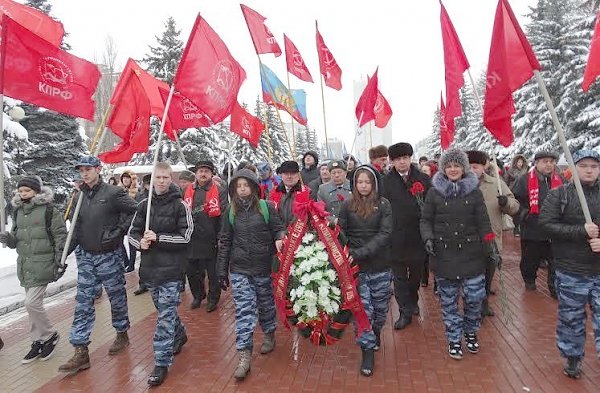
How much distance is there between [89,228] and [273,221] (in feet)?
6.65

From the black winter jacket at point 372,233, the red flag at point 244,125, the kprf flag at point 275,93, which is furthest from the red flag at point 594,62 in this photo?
the red flag at point 244,125

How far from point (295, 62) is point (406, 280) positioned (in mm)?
4885

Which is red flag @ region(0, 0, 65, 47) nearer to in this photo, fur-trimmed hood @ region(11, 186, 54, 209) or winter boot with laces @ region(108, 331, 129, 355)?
fur-trimmed hood @ region(11, 186, 54, 209)

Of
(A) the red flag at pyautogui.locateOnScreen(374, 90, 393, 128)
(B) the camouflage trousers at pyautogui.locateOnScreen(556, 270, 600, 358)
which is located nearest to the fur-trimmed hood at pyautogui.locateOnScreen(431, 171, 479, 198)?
(B) the camouflage trousers at pyautogui.locateOnScreen(556, 270, 600, 358)

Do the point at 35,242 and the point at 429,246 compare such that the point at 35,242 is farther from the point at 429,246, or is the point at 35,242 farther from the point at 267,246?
the point at 429,246

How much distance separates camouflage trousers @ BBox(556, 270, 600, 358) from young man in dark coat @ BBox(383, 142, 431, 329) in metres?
1.82

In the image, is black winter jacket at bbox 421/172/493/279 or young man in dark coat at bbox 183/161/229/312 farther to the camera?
young man in dark coat at bbox 183/161/229/312

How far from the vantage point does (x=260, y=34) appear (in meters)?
7.90

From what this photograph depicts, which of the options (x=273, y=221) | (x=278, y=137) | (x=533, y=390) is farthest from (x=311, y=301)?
(x=278, y=137)

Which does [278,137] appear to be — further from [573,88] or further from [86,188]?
[86,188]

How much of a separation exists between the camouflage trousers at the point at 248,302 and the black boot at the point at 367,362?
114 cm

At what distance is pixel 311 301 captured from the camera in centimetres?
444

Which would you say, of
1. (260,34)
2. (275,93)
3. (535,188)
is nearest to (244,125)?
(275,93)

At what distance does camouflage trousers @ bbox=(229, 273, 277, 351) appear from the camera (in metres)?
4.81
